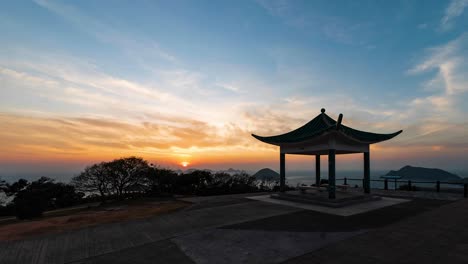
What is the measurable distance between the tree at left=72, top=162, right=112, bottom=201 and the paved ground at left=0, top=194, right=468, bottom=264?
12.4m

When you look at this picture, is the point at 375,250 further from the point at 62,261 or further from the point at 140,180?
the point at 140,180

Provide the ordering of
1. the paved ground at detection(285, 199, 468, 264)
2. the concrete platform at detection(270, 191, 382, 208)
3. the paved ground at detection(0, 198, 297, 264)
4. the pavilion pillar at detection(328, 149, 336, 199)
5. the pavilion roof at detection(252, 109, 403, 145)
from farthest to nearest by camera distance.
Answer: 1. the pavilion roof at detection(252, 109, 403, 145)
2. the pavilion pillar at detection(328, 149, 336, 199)
3. the concrete platform at detection(270, 191, 382, 208)
4. the paved ground at detection(0, 198, 297, 264)
5. the paved ground at detection(285, 199, 468, 264)

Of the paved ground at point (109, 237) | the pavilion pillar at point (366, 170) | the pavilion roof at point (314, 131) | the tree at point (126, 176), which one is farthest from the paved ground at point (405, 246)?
the tree at point (126, 176)

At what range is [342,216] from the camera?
934 cm

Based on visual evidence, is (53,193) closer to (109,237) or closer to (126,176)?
(126,176)

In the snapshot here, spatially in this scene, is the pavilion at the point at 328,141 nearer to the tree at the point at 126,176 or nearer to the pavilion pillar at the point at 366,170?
the pavilion pillar at the point at 366,170

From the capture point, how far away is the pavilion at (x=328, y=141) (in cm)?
1250

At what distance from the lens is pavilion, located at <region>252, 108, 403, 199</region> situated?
12.5 meters

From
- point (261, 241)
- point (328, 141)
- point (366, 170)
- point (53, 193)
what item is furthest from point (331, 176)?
point (53, 193)

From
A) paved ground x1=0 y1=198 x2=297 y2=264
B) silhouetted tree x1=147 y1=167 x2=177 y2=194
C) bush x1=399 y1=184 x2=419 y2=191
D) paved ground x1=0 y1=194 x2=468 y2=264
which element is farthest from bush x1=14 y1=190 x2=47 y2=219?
bush x1=399 y1=184 x2=419 y2=191

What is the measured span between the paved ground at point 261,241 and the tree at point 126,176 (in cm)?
1121

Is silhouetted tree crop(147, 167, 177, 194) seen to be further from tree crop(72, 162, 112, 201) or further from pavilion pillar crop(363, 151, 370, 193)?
pavilion pillar crop(363, 151, 370, 193)

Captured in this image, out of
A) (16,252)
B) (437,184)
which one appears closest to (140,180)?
(16,252)

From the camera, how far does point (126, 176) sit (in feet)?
62.5
